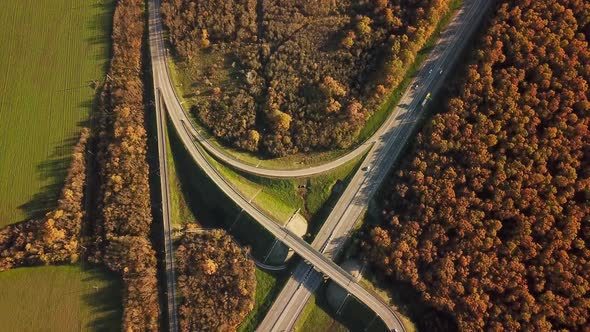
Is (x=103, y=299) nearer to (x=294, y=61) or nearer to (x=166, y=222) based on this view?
(x=166, y=222)

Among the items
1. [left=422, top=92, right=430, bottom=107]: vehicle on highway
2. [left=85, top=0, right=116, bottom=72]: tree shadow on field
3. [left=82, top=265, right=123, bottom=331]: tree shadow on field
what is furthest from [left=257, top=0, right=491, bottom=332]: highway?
[left=85, top=0, right=116, bottom=72]: tree shadow on field

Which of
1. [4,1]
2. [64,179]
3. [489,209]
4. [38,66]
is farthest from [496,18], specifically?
[4,1]

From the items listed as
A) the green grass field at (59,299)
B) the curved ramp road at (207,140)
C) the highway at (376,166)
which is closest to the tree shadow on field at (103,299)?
the green grass field at (59,299)

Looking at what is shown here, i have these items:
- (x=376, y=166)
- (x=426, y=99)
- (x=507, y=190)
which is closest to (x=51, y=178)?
(x=376, y=166)

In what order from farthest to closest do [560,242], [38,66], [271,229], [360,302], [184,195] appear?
1. [38,66]
2. [184,195]
3. [271,229]
4. [360,302]
5. [560,242]

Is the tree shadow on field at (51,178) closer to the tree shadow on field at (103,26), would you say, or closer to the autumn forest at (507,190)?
the tree shadow on field at (103,26)

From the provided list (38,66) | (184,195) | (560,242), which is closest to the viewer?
(560,242)

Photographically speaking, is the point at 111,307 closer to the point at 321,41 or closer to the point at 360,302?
the point at 360,302
